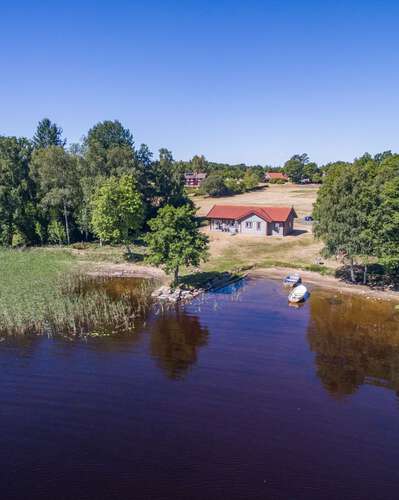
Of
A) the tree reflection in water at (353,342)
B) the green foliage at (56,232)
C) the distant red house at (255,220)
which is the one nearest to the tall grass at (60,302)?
the green foliage at (56,232)

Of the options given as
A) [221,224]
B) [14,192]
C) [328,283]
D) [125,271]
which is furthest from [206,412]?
[221,224]

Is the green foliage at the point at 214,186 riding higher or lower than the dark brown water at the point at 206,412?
higher

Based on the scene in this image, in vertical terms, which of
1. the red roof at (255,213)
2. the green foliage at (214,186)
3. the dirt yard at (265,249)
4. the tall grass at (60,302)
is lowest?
the tall grass at (60,302)

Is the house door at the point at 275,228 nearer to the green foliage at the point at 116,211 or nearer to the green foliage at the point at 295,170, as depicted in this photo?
the green foliage at the point at 116,211

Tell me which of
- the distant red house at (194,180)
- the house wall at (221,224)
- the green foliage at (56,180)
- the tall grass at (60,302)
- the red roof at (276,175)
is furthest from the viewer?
the red roof at (276,175)

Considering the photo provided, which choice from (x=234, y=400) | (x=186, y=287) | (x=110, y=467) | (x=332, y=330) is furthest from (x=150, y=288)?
(x=110, y=467)

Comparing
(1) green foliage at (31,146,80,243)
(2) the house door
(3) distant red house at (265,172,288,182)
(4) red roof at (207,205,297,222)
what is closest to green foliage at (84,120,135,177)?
(1) green foliage at (31,146,80,243)
